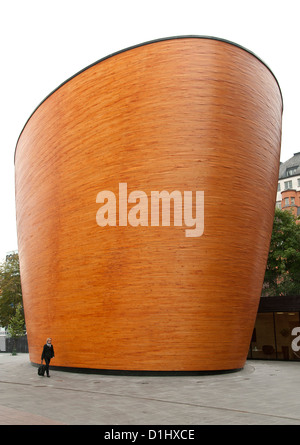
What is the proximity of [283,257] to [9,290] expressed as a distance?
25331 millimetres

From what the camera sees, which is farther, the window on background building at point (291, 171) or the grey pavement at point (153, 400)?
the window on background building at point (291, 171)

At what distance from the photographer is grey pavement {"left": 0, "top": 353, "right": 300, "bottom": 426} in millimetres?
7211

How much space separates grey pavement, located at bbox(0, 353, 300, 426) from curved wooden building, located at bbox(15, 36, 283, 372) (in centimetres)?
118

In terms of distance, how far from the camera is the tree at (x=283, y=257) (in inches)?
1141

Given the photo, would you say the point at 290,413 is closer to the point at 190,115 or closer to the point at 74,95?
the point at 190,115

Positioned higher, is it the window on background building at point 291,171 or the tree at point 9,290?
the window on background building at point 291,171

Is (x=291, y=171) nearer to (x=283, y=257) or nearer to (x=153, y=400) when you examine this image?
(x=283, y=257)

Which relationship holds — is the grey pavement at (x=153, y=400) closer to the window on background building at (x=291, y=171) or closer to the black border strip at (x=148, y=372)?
the black border strip at (x=148, y=372)

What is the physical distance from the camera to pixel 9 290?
1550 inches

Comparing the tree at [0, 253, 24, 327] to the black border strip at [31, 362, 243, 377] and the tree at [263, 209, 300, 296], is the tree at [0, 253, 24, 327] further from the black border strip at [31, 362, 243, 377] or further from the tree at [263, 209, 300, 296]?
the black border strip at [31, 362, 243, 377]

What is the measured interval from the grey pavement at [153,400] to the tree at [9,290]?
86.3 ft

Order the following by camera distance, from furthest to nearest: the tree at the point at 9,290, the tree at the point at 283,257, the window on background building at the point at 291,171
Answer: the window on background building at the point at 291,171 < the tree at the point at 9,290 < the tree at the point at 283,257

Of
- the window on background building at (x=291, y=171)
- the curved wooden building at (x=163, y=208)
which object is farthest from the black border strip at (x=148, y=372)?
the window on background building at (x=291, y=171)
